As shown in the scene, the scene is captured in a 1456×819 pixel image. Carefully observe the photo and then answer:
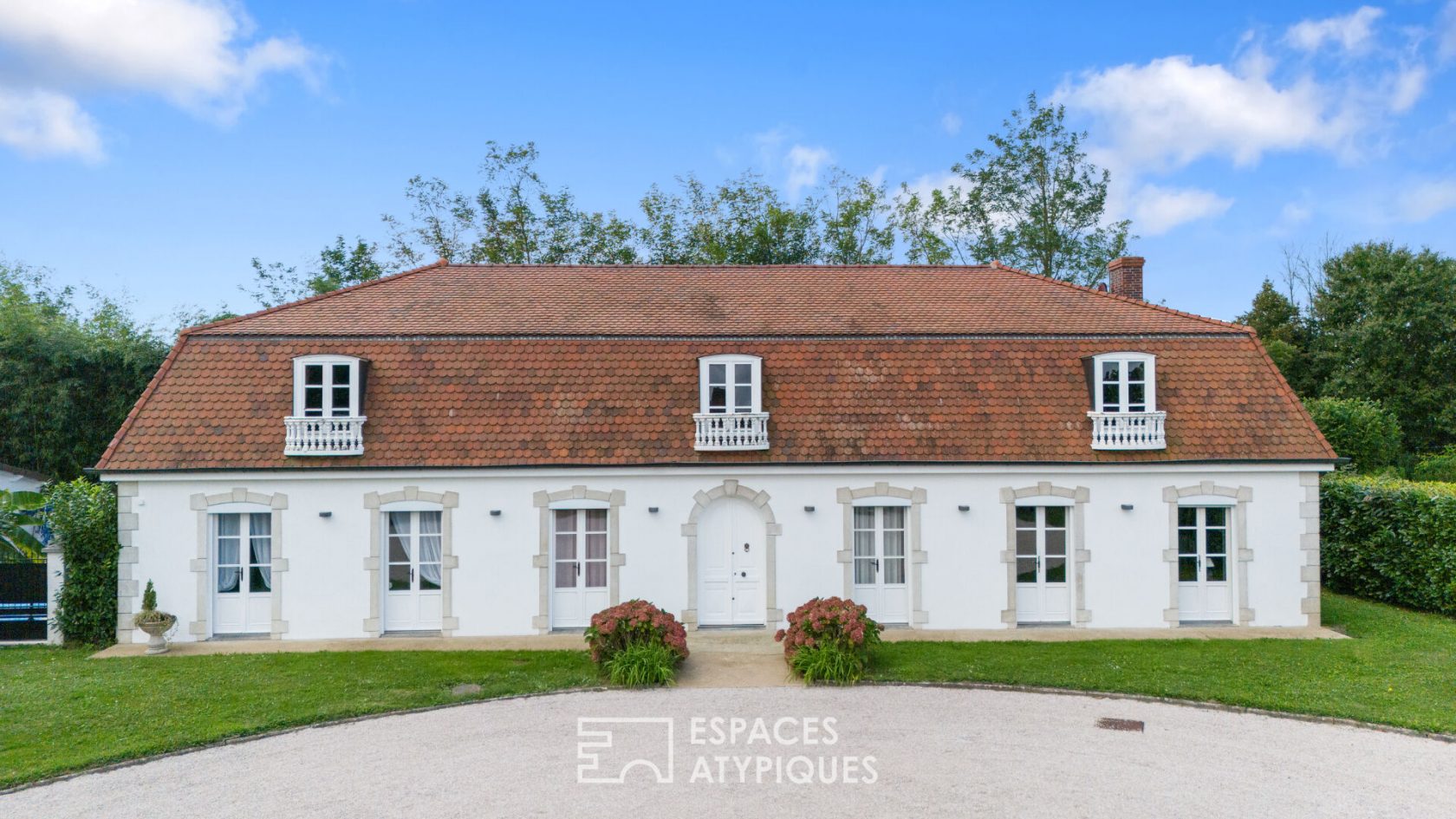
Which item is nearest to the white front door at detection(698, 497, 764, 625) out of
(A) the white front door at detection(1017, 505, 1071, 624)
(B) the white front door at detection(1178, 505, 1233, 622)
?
(A) the white front door at detection(1017, 505, 1071, 624)

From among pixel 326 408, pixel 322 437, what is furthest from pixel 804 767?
pixel 326 408

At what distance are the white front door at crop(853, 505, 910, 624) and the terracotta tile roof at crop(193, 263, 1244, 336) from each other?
3.68m

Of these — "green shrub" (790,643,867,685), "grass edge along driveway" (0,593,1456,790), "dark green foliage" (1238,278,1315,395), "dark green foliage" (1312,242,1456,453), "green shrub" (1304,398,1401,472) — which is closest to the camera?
"grass edge along driveway" (0,593,1456,790)

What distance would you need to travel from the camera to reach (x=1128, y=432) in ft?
51.1

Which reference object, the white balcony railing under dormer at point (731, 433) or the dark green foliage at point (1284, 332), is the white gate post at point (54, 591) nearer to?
the white balcony railing under dormer at point (731, 433)

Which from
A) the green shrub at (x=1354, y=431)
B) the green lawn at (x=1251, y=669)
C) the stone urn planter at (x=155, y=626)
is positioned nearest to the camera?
the green lawn at (x=1251, y=669)

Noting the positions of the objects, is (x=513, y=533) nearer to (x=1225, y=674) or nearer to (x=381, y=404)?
(x=381, y=404)

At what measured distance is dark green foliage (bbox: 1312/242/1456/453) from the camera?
3528 centimetres

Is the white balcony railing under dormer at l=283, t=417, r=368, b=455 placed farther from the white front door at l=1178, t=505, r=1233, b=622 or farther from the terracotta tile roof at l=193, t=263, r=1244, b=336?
the white front door at l=1178, t=505, r=1233, b=622

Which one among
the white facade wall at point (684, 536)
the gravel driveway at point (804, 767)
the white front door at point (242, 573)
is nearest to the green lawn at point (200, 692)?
the gravel driveway at point (804, 767)

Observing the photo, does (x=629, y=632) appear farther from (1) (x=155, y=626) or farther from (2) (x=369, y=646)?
(1) (x=155, y=626)

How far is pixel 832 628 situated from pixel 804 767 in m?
3.64

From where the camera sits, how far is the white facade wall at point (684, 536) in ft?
49.9

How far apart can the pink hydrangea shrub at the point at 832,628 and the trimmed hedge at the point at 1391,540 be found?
40.2 ft
